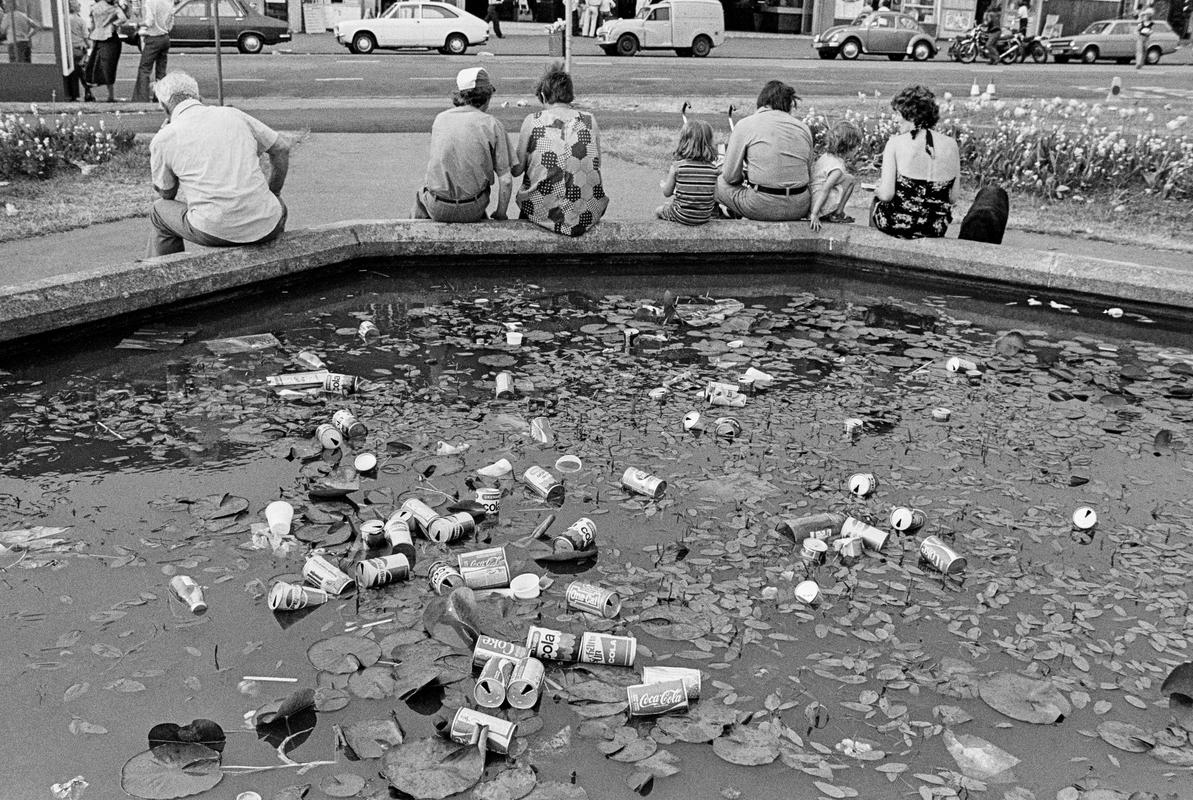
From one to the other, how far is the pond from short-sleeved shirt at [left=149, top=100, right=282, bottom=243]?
522 mm

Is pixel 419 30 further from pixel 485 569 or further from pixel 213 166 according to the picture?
pixel 485 569

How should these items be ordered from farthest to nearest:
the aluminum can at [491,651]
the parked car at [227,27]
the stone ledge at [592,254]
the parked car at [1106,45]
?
1. the parked car at [1106,45]
2. the parked car at [227,27]
3. the stone ledge at [592,254]
4. the aluminum can at [491,651]

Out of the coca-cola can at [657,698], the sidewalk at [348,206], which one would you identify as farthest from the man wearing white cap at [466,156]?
the coca-cola can at [657,698]

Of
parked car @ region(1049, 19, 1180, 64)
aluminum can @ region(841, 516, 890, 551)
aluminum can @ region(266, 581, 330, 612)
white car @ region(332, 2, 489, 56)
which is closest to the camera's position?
aluminum can @ region(266, 581, 330, 612)

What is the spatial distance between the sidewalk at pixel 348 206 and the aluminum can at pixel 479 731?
15.4ft

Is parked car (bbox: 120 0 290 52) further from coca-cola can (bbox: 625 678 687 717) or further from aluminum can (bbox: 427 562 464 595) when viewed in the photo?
coca-cola can (bbox: 625 678 687 717)

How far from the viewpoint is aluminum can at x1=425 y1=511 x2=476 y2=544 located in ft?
13.2

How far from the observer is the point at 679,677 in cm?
321

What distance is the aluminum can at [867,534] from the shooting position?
160 inches

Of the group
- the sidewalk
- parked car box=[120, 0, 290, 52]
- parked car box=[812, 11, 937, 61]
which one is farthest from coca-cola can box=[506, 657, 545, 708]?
parked car box=[812, 11, 937, 61]

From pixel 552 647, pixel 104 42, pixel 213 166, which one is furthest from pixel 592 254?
pixel 104 42

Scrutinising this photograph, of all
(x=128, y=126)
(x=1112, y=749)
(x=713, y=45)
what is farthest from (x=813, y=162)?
(x=713, y=45)

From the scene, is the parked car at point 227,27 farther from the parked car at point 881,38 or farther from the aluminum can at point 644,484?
the aluminum can at point 644,484

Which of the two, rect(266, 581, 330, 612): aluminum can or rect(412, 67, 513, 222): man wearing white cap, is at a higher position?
rect(412, 67, 513, 222): man wearing white cap
